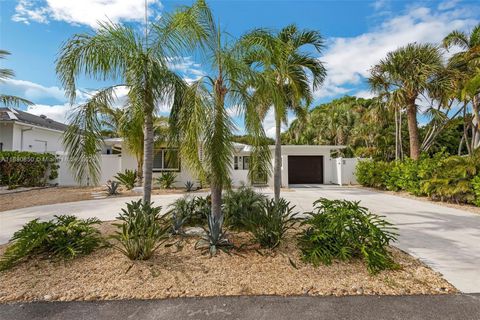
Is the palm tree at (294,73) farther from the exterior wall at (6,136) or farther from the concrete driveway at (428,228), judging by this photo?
the exterior wall at (6,136)

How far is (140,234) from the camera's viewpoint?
3.96 metres

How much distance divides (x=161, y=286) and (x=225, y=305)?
93 cm

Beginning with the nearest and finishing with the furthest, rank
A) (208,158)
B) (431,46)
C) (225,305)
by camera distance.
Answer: (225,305) → (208,158) → (431,46)

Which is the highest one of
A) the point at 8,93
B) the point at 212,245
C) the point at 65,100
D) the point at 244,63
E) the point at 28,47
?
the point at 28,47

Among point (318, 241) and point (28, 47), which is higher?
point (28, 47)

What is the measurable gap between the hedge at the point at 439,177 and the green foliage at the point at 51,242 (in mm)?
11269

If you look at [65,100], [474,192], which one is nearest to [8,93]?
[65,100]

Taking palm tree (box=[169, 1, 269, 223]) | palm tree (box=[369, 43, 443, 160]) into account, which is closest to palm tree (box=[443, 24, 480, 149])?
palm tree (box=[369, 43, 443, 160])

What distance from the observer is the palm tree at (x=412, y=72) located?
1210cm

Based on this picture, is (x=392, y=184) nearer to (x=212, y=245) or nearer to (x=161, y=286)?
(x=212, y=245)

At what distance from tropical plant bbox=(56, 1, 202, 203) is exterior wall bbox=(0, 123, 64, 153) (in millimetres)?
12923

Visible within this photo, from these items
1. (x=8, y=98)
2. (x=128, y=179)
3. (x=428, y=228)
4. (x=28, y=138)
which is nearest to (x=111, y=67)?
(x=428, y=228)

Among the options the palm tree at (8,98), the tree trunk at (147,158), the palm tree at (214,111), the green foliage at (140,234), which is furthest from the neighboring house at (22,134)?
the palm tree at (214,111)

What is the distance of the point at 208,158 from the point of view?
388cm
